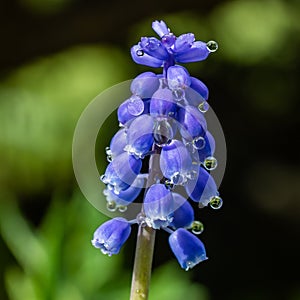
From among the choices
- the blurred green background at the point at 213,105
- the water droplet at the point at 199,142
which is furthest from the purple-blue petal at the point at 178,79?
the blurred green background at the point at 213,105

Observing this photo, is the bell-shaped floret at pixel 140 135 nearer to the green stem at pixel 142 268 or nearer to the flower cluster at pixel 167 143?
the flower cluster at pixel 167 143

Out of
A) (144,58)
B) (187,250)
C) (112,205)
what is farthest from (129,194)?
(144,58)

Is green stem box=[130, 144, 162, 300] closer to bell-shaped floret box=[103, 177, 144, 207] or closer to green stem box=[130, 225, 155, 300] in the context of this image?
green stem box=[130, 225, 155, 300]

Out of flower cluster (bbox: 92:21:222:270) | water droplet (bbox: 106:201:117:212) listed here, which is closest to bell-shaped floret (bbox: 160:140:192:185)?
flower cluster (bbox: 92:21:222:270)

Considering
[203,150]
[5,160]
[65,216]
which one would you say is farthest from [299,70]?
[203,150]

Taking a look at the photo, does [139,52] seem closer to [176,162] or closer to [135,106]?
[135,106]

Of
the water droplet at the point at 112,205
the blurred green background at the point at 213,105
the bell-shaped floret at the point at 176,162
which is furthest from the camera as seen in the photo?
the blurred green background at the point at 213,105
